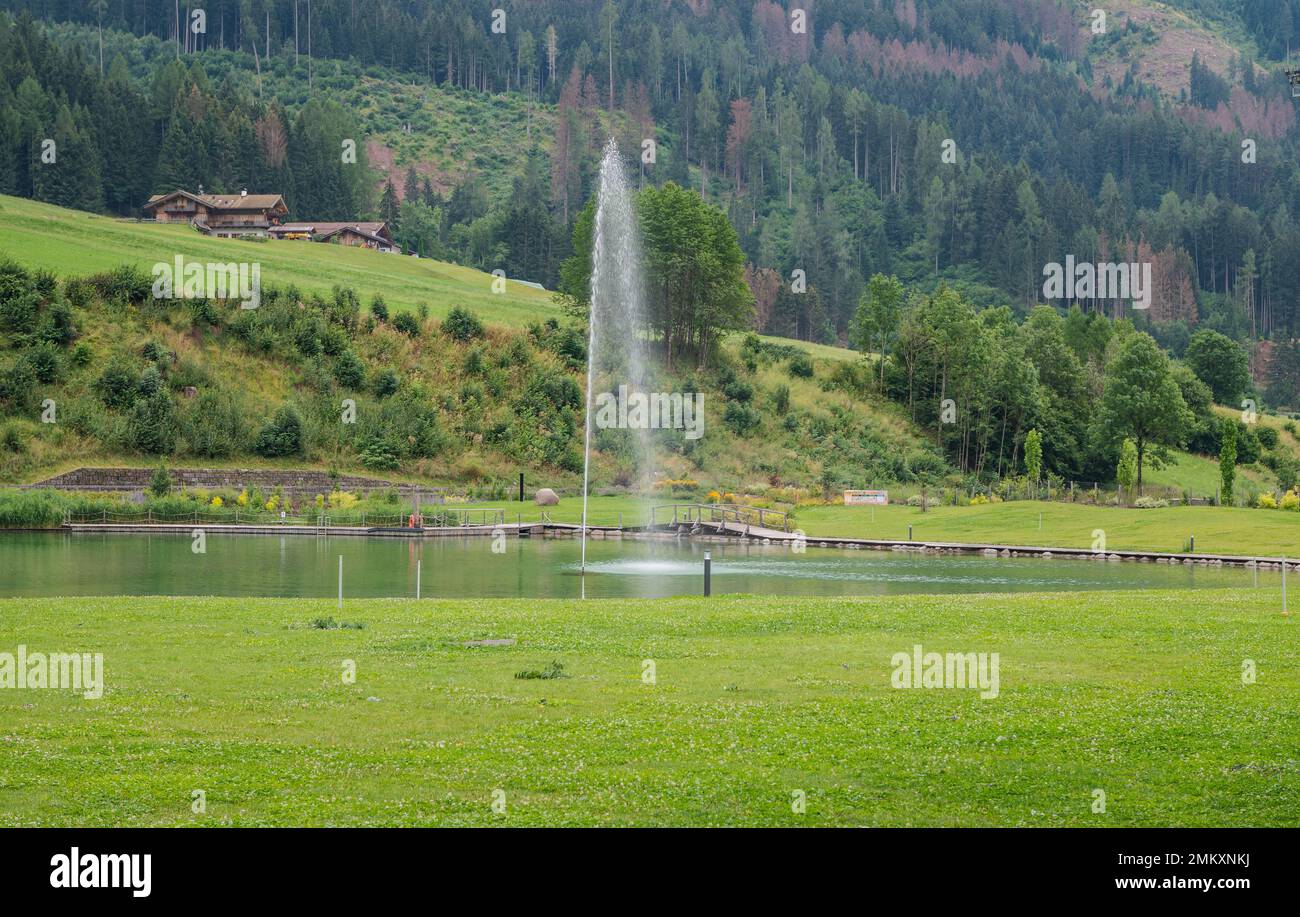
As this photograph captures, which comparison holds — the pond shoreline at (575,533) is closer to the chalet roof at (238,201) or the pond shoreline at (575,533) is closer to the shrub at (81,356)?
the shrub at (81,356)

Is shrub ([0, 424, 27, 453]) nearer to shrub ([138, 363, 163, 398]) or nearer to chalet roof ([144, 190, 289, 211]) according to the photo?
shrub ([138, 363, 163, 398])

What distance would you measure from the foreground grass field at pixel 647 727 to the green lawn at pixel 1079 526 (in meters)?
32.5

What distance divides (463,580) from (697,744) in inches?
1109

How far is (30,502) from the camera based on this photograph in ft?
215

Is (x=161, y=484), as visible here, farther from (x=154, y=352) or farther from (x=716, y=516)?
(x=716, y=516)

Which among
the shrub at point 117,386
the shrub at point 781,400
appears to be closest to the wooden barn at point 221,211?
the shrub at point 117,386

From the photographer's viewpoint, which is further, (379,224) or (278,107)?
(278,107)

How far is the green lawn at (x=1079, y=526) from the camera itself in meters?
57.4

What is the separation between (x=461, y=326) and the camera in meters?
108

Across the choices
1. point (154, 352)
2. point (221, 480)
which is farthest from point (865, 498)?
point (154, 352)

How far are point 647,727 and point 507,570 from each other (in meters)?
30.8

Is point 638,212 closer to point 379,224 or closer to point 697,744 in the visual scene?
point 379,224

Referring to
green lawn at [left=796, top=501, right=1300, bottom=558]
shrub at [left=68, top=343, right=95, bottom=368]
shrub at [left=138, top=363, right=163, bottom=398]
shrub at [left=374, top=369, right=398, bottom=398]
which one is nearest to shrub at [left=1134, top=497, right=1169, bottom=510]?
green lawn at [left=796, top=501, right=1300, bottom=558]
